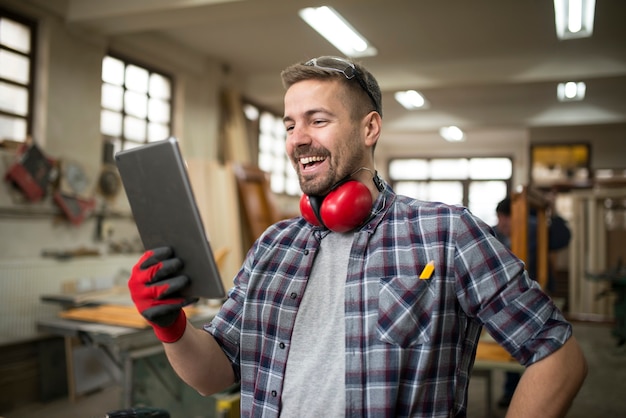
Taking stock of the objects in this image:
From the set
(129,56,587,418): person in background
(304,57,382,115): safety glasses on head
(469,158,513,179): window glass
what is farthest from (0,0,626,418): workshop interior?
(469,158,513,179): window glass

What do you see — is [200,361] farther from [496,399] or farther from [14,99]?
[14,99]

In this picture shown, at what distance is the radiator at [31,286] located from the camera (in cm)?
474

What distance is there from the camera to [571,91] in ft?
28.1

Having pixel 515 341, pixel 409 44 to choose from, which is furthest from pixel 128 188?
pixel 409 44

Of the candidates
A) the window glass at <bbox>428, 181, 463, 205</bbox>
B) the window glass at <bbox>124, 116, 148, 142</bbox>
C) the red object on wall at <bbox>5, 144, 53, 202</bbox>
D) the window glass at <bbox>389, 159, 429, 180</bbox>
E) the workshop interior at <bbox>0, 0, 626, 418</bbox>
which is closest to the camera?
the workshop interior at <bbox>0, 0, 626, 418</bbox>

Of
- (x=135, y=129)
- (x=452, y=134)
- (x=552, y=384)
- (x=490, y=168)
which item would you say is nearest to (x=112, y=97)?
(x=135, y=129)

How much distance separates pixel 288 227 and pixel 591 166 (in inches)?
430

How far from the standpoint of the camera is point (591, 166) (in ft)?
35.6

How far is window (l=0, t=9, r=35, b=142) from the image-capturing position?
16.3ft

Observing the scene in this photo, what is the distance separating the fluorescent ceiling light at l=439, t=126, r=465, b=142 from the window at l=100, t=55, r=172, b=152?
6.93m

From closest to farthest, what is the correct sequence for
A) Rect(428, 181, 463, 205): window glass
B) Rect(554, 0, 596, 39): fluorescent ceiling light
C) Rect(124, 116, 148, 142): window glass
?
1. Rect(554, 0, 596, 39): fluorescent ceiling light
2. Rect(124, 116, 148, 142): window glass
3. Rect(428, 181, 463, 205): window glass

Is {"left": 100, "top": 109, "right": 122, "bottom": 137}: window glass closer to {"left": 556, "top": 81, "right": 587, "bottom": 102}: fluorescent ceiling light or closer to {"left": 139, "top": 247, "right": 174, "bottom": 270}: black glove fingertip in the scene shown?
{"left": 139, "top": 247, "right": 174, "bottom": 270}: black glove fingertip

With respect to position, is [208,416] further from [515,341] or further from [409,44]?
[409,44]

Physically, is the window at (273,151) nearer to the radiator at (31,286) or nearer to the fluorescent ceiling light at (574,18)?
the radiator at (31,286)
